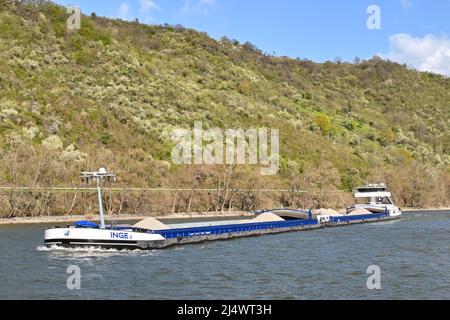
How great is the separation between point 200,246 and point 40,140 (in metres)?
59.7

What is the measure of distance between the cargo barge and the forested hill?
90.1 feet

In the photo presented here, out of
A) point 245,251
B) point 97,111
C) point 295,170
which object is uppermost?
point 97,111

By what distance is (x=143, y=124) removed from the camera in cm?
13088

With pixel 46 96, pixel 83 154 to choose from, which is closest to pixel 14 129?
pixel 83 154

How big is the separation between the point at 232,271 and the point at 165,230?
19.3 meters

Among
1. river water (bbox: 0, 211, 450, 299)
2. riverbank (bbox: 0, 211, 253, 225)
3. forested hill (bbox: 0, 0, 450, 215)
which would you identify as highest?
forested hill (bbox: 0, 0, 450, 215)

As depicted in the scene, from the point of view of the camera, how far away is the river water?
30.7m

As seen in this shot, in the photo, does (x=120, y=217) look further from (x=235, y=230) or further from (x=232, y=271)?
(x=232, y=271)

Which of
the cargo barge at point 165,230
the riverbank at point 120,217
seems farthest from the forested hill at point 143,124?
the cargo barge at point 165,230

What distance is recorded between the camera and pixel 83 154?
100938mm

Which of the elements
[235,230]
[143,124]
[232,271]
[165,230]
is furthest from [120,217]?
[232,271]

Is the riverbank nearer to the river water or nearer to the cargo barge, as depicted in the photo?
the cargo barge

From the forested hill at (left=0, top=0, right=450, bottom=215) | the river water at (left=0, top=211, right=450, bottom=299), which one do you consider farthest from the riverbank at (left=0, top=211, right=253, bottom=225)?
the river water at (left=0, top=211, right=450, bottom=299)
